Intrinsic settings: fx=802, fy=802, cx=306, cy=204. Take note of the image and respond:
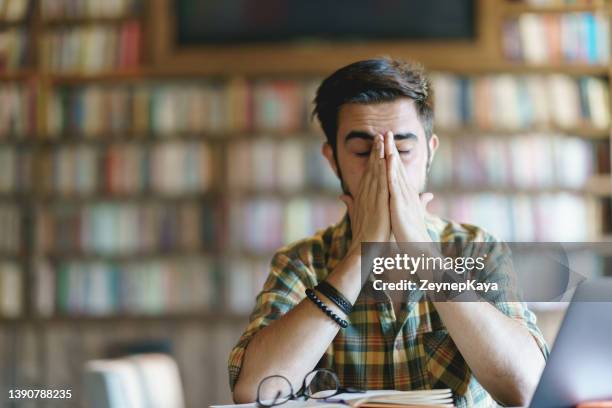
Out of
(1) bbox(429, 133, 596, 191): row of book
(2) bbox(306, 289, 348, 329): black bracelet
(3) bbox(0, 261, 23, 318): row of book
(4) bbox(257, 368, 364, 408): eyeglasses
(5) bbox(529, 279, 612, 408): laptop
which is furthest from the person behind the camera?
(3) bbox(0, 261, 23, 318): row of book

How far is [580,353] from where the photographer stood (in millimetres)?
987

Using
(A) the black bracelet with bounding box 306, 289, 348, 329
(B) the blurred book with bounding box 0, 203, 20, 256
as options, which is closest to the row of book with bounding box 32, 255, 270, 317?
(B) the blurred book with bounding box 0, 203, 20, 256

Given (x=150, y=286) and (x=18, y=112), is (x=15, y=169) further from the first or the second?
(x=150, y=286)

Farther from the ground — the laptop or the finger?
the finger

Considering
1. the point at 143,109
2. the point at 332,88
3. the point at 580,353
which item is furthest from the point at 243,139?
the point at 580,353

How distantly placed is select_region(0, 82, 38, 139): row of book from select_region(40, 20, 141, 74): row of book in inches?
6.3

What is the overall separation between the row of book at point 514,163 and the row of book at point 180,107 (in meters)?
0.65

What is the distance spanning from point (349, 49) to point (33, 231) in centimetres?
162

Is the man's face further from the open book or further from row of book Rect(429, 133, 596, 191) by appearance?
row of book Rect(429, 133, 596, 191)

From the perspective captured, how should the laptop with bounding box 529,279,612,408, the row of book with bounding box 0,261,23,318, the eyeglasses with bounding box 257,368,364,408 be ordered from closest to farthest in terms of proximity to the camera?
the laptop with bounding box 529,279,612,408 < the eyeglasses with bounding box 257,368,364,408 < the row of book with bounding box 0,261,23,318

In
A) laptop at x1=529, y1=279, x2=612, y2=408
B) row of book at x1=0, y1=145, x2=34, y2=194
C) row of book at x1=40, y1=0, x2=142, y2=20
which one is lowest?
laptop at x1=529, y1=279, x2=612, y2=408

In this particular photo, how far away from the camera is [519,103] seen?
137 inches

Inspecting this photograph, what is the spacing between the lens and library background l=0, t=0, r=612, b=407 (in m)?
3.48

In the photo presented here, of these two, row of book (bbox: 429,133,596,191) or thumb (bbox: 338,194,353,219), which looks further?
row of book (bbox: 429,133,596,191)
